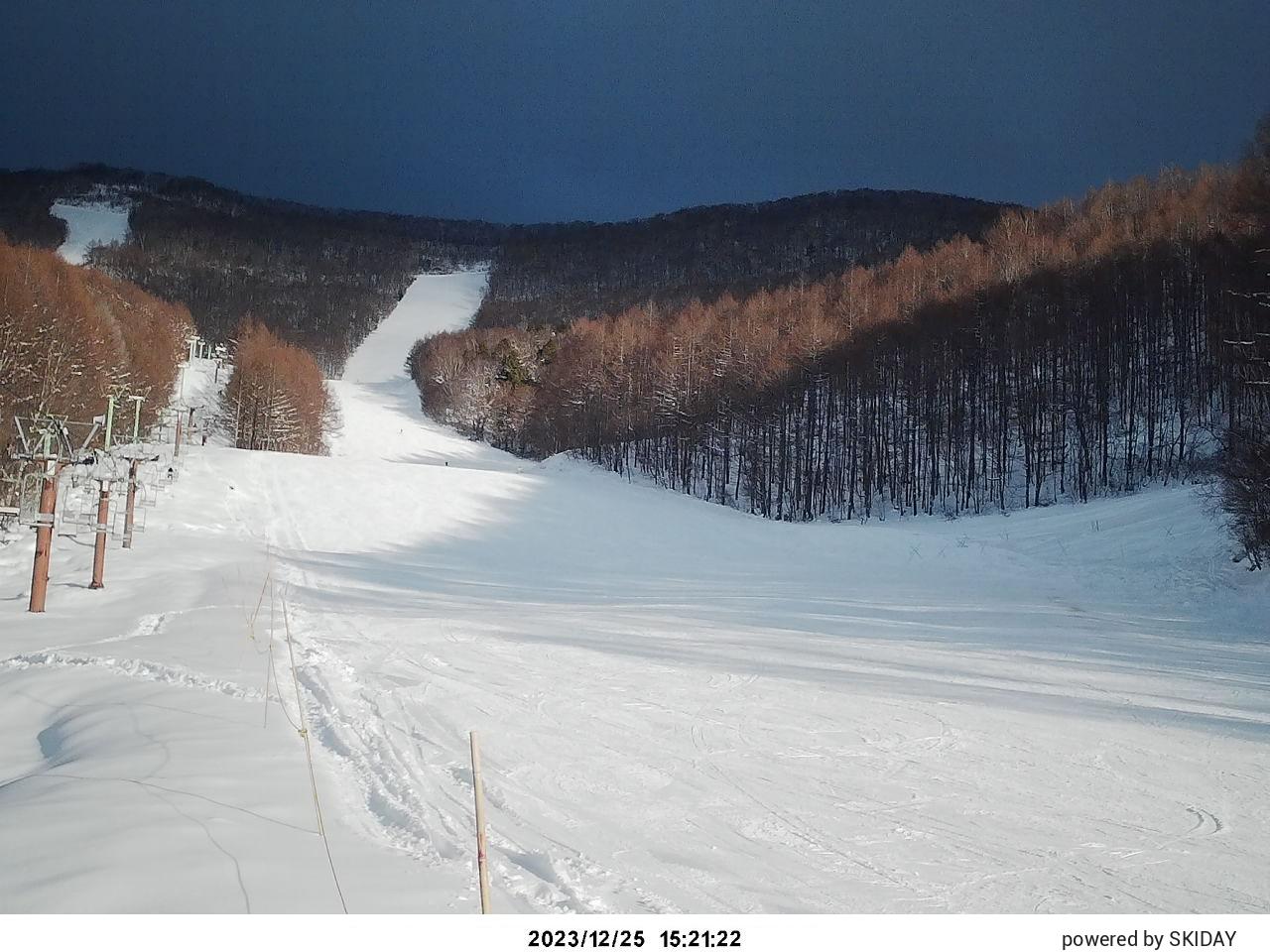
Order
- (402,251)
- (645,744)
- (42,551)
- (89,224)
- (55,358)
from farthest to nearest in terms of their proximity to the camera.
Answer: (402,251) → (89,224) → (55,358) → (42,551) → (645,744)

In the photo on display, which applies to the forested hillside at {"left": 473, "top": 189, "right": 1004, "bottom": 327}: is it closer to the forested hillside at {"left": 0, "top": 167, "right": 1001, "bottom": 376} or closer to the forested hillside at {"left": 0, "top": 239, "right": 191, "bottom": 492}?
the forested hillside at {"left": 0, "top": 167, "right": 1001, "bottom": 376}

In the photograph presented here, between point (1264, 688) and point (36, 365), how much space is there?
30083mm

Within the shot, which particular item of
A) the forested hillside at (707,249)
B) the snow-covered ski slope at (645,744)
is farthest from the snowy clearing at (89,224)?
the snow-covered ski slope at (645,744)

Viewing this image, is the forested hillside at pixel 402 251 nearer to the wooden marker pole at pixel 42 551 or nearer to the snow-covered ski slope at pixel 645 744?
the snow-covered ski slope at pixel 645 744

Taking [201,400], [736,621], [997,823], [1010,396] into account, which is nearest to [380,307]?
[201,400]

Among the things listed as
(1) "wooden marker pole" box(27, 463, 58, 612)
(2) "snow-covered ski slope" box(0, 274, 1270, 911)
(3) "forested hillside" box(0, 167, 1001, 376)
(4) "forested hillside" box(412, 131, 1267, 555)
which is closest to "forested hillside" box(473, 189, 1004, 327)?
(3) "forested hillside" box(0, 167, 1001, 376)

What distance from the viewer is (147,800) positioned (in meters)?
4.63

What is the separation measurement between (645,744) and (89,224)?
183 meters

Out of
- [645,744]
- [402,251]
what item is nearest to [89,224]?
[402,251]

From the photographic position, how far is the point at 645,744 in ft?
21.7

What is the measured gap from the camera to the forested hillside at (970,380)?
1516 inches

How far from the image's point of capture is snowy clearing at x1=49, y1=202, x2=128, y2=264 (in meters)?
125

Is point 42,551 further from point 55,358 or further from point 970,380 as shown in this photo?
point 970,380
